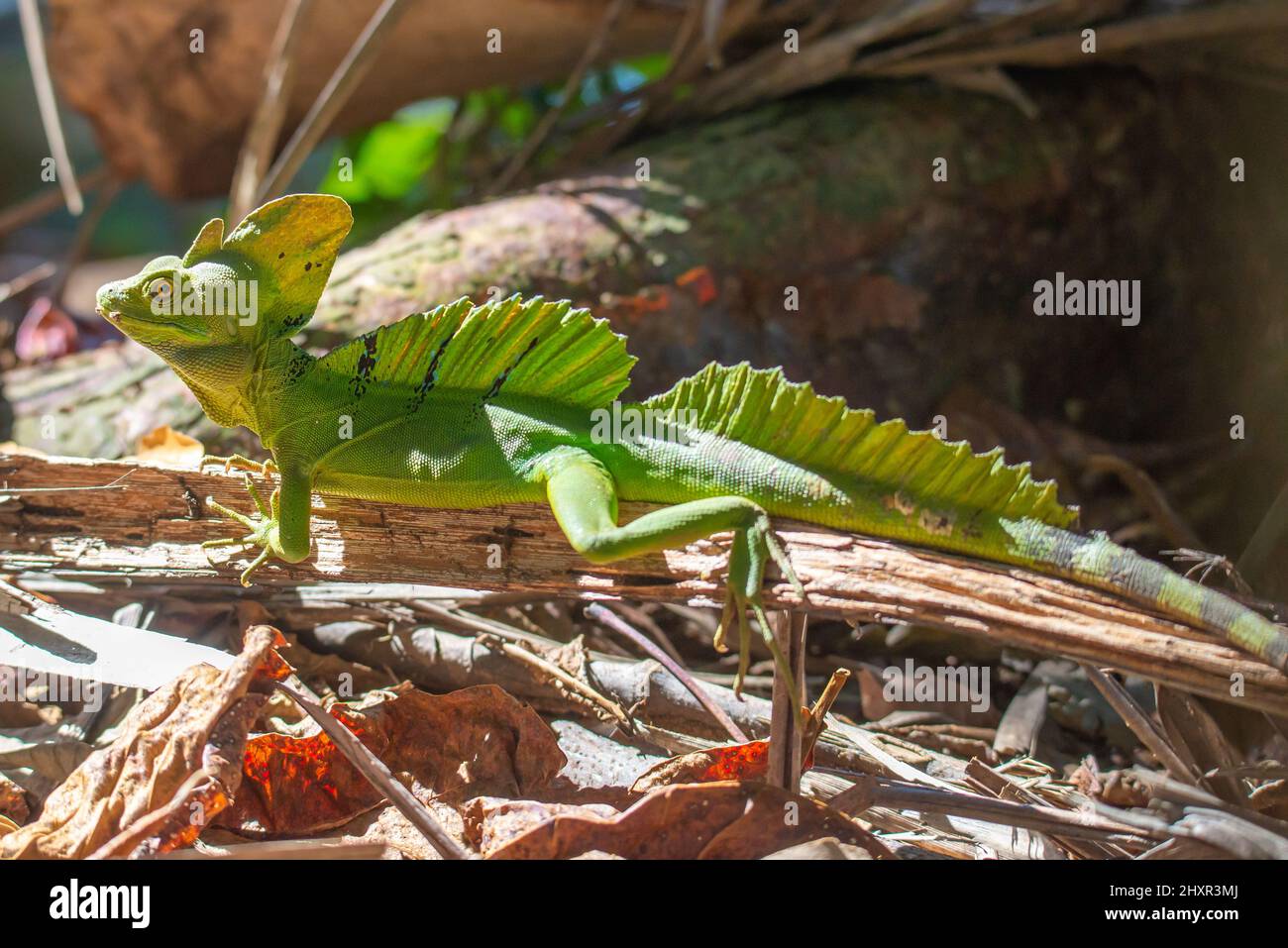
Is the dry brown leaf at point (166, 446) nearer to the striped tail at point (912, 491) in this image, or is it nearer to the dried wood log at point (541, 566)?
the dried wood log at point (541, 566)

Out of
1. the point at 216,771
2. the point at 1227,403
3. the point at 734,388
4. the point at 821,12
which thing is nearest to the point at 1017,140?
the point at 821,12

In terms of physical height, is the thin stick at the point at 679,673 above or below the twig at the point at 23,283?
below

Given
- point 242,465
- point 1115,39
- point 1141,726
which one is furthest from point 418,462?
point 1115,39

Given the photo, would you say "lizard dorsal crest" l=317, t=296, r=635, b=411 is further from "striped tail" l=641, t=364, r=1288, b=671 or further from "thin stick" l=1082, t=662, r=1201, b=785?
"thin stick" l=1082, t=662, r=1201, b=785

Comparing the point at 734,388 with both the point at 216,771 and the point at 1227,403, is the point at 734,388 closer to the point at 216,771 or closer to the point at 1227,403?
the point at 216,771

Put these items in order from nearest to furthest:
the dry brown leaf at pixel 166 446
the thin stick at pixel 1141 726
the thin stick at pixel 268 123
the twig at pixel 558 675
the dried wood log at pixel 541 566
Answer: the dried wood log at pixel 541 566
the thin stick at pixel 1141 726
the twig at pixel 558 675
the dry brown leaf at pixel 166 446
the thin stick at pixel 268 123

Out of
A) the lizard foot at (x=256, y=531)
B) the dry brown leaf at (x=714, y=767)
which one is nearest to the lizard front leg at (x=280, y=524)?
the lizard foot at (x=256, y=531)
